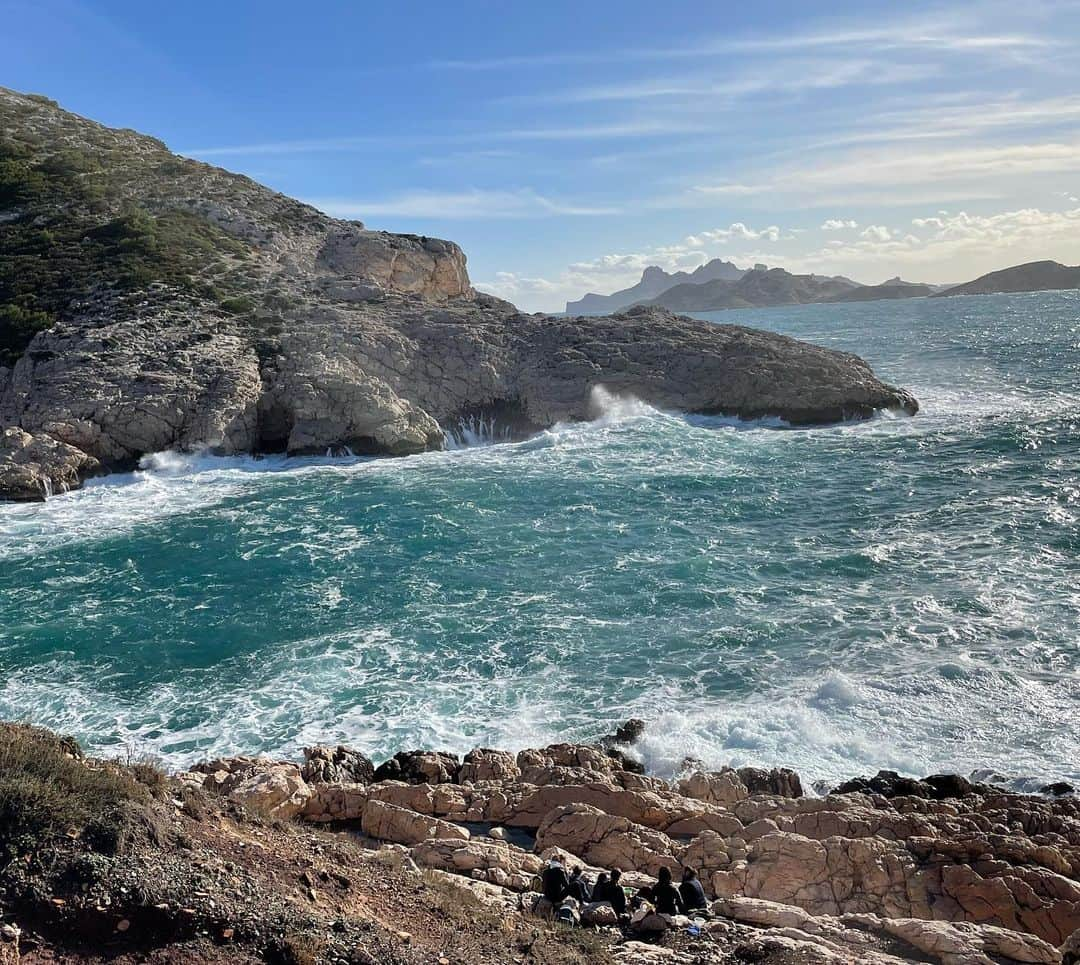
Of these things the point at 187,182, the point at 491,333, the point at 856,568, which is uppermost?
the point at 187,182

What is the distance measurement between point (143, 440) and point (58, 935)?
34.7m

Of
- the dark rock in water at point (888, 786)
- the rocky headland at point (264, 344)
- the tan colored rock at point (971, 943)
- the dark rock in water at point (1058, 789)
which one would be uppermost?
the rocky headland at point (264, 344)

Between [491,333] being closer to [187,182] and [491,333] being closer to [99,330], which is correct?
[99,330]

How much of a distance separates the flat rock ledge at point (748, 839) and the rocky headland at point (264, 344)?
90.9 ft

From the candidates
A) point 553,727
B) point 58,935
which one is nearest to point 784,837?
point 553,727

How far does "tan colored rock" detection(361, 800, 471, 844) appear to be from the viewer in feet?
40.0

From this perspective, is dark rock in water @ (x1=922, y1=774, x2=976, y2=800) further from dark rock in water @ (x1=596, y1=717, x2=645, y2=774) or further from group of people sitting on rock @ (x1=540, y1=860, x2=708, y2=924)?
group of people sitting on rock @ (x1=540, y1=860, x2=708, y2=924)

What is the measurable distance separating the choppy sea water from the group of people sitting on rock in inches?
220

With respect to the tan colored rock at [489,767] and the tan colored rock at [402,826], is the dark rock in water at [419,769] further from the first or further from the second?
the tan colored rock at [402,826]

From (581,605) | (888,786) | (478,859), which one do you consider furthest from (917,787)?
(581,605)

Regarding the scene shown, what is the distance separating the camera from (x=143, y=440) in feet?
127

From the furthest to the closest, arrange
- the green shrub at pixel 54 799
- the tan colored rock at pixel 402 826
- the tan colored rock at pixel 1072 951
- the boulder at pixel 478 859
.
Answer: the tan colored rock at pixel 402 826 < the boulder at pixel 478 859 < the tan colored rock at pixel 1072 951 < the green shrub at pixel 54 799

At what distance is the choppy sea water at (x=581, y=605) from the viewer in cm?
1714

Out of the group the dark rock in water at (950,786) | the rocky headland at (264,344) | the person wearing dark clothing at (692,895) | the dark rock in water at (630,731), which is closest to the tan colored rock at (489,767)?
the dark rock in water at (630,731)
